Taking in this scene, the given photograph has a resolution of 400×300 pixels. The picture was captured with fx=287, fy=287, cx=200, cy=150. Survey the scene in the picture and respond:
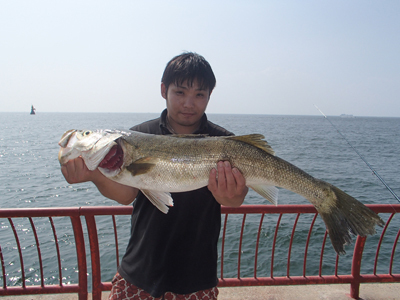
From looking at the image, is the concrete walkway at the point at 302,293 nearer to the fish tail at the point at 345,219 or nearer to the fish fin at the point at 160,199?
the fish tail at the point at 345,219

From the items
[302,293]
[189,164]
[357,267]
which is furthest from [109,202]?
[189,164]

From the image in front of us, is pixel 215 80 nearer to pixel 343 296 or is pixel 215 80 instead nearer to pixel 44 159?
pixel 343 296

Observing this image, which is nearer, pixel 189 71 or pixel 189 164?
pixel 189 164

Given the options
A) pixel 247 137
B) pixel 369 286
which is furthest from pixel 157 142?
pixel 369 286

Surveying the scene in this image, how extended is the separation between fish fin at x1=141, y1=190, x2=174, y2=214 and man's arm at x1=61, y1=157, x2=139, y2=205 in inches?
11.2

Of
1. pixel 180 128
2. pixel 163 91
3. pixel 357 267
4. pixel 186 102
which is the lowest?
pixel 357 267

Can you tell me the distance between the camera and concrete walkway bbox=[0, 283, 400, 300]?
462 centimetres

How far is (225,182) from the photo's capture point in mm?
2893

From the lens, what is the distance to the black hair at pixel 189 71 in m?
3.15

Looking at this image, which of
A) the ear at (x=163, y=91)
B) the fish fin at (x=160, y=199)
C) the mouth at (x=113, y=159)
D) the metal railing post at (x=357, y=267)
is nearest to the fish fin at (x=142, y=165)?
the mouth at (x=113, y=159)

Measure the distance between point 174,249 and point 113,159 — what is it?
43.5 inches

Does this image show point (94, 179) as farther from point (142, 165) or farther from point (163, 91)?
point (163, 91)

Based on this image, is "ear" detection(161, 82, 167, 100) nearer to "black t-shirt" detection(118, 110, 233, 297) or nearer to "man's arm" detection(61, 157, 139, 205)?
"man's arm" detection(61, 157, 139, 205)

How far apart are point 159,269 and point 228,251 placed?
7.51 metres
